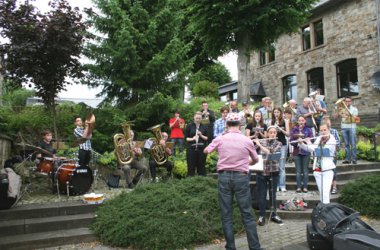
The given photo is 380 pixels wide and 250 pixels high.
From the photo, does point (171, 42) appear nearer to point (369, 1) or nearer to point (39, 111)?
point (39, 111)

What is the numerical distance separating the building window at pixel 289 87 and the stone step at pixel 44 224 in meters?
19.9

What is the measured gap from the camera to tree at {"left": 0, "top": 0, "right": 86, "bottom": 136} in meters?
8.01

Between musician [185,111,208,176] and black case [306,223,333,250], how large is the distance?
3.48 metres

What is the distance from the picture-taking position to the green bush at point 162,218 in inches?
217

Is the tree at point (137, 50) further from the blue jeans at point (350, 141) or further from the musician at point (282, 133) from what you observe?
the blue jeans at point (350, 141)

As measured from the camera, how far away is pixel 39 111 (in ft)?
40.8

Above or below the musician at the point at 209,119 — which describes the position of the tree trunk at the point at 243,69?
above

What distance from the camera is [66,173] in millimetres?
7465

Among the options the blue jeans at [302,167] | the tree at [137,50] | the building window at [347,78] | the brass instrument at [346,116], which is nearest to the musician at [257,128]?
the blue jeans at [302,167]

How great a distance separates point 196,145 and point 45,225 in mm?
3567

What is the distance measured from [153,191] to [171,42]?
7.05m

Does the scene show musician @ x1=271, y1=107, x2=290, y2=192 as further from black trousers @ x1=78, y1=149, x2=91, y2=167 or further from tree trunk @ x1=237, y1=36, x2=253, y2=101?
tree trunk @ x1=237, y1=36, x2=253, y2=101

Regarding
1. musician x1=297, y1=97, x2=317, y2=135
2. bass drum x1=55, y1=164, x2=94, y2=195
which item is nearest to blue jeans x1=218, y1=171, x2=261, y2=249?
bass drum x1=55, y1=164, x2=94, y2=195

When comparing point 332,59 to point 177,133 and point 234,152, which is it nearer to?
point 177,133
